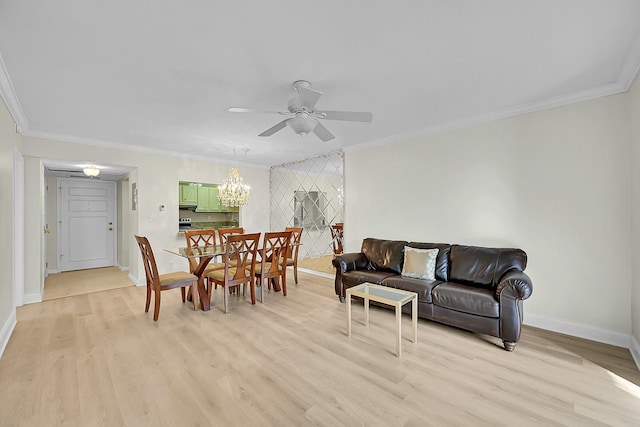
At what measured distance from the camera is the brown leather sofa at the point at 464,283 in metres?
2.51

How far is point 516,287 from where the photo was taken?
8.14ft

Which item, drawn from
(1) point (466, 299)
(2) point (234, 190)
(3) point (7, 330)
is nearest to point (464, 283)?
(1) point (466, 299)

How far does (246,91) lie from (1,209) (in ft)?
Answer: 8.23

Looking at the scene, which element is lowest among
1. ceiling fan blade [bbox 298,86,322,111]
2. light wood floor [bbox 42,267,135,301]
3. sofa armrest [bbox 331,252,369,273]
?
light wood floor [bbox 42,267,135,301]

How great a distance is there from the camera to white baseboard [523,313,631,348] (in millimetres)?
2584

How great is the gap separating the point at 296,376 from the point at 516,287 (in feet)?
A: 6.74

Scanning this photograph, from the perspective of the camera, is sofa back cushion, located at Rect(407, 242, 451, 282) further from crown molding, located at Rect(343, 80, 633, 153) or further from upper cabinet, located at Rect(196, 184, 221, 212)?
upper cabinet, located at Rect(196, 184, 221, 212)

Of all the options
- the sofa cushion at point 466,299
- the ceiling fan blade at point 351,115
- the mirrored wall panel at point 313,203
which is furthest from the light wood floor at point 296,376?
the mirrored wall panel at point 313,203

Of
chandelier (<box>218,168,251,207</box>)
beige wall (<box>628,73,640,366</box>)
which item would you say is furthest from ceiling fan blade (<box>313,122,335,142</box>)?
beige wall (<box>628,73,640,366</box>)

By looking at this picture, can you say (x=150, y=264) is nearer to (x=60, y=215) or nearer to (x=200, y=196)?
(x=200, y=196)

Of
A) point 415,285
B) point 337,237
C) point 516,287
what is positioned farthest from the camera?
point 337,237

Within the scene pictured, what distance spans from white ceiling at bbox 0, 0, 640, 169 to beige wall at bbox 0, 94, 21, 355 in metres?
0.27

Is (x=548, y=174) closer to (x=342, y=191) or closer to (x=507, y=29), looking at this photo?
(x=507, y=29)

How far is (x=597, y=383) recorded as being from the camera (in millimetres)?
2025
